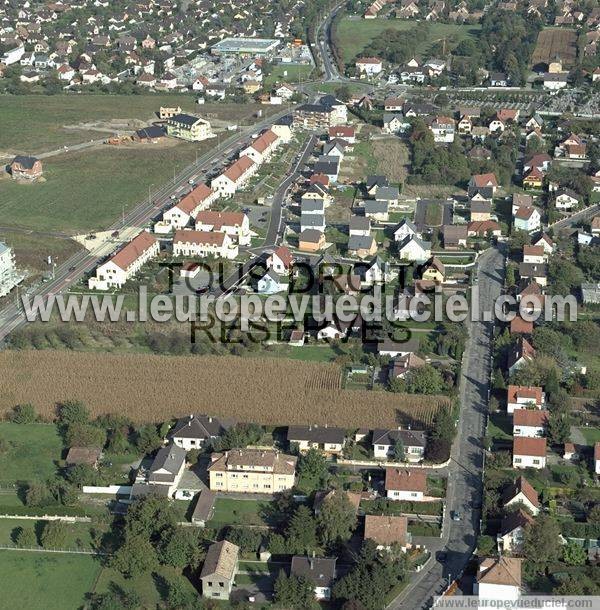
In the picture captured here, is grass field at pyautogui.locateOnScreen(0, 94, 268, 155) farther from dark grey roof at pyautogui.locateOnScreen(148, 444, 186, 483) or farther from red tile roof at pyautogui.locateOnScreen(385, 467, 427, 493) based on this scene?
red tile roof at pyautogui.locateOnScreen(385, 467, 427, 493)

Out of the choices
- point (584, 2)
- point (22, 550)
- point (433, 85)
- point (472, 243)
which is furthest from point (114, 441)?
point (584, 2)

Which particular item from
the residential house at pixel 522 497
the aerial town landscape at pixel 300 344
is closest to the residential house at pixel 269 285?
the aerial town landscape at pixel 300 344

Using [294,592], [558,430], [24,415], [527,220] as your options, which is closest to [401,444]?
[558,430]

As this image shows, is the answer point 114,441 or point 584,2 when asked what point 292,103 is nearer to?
point 584,2

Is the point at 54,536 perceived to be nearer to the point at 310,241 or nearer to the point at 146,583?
the point at 146,583

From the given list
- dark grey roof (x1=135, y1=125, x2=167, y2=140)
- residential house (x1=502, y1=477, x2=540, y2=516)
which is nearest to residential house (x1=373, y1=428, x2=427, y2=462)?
residential house (x1=502, y1=477, x2=540, y2=516)

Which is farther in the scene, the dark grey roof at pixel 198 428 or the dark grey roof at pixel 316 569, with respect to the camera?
the dark grey roof at pixel 198 428

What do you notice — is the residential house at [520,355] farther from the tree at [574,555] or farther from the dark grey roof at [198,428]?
the dark grey roof at [198,428]
